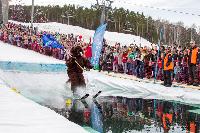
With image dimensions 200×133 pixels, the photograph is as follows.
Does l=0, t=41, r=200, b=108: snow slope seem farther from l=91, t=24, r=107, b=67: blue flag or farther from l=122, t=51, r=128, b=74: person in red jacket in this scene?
l=122, t=51, r=128, b=74: person in red jacket

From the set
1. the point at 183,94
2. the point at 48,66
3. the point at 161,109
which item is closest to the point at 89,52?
the point at 48,66

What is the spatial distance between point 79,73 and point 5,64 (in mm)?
6334

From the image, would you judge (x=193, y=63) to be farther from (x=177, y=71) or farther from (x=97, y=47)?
(x=97, y=47)

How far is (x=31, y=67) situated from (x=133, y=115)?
1052cm

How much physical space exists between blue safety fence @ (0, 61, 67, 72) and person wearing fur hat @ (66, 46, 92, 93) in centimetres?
592

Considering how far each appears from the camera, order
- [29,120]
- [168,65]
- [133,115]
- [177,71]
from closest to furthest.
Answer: [29,120] < [133,115] < [168,65] < [177,71]

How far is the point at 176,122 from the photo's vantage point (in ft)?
36.0

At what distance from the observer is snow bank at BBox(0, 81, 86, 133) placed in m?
5.88

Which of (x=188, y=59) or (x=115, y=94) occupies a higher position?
(x=188, y=59)

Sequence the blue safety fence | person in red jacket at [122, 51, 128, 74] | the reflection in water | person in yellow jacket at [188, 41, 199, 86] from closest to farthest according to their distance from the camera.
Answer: the reflection in water
person in yellow jacket at [188, 41, 199, 86]
the blue safety fence
person in red jacket at [122, 51, 128, 74]

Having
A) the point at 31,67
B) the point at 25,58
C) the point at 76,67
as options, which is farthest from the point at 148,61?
the point at 25,58

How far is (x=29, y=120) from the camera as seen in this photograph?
21.0 feet

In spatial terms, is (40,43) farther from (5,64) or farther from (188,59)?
(188,59)

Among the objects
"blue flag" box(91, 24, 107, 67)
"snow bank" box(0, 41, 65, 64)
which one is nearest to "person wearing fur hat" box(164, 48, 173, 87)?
"blue flag" box(91, 24, 107, 67)
